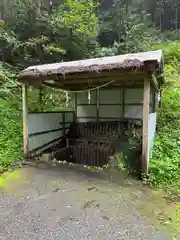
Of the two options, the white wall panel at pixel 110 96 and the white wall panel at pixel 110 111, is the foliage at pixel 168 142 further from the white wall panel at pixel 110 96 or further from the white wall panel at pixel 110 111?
the white wall panel at pixel 110 96

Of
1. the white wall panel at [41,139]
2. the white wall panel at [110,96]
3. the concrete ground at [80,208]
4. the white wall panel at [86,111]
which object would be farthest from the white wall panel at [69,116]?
the concrete ground at [80,208]

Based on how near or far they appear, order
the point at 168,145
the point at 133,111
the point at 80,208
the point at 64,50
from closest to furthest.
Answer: the point at 80,208 < the point at 168,145 < the point at 133,111 < the point at 64,50

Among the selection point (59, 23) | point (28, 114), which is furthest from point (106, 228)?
point (59, 23)

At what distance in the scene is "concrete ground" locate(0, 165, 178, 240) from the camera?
9.34 feet

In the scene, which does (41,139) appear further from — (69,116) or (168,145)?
(168,145)

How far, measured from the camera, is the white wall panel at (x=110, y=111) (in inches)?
313

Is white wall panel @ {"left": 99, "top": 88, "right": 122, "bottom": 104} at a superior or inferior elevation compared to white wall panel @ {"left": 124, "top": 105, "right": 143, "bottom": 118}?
superior

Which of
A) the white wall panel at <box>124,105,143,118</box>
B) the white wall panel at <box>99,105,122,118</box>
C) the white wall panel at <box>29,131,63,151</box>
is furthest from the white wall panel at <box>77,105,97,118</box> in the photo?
the white wall panel at <box>29,131,63,151</box>

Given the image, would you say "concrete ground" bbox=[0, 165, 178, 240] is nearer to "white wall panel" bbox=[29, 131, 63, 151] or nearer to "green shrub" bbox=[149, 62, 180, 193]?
"green shrub" bbox=[149, 62, 180, 193]

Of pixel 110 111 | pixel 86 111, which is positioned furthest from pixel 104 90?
pixel 86 111

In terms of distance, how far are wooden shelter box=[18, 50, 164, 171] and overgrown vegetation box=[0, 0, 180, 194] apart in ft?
1.84

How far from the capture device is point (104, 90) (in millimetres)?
8148

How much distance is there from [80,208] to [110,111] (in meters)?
4.97

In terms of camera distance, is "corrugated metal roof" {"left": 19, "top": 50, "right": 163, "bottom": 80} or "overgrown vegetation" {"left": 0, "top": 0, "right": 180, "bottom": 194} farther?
"overgrown vegetation" {"left": 0, "top": 0, "right": 180, "bottom": 194}
